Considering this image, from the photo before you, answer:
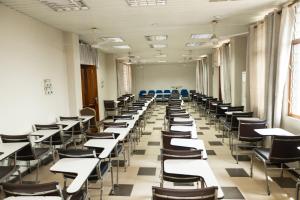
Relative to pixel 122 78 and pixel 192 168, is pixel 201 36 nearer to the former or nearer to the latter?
pixel 192 168

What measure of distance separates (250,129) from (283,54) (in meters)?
1.61

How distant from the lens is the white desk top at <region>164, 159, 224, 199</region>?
8.59 feet

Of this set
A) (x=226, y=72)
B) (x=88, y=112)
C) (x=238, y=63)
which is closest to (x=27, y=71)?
(x=88, y=112)

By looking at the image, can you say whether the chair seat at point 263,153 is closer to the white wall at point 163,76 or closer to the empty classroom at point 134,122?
A: the empty classroom at point 134,122

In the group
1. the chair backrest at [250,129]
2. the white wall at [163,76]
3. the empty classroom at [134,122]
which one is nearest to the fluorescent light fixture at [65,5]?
the empty classroom at [134,122]

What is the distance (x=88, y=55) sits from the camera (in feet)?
30.9

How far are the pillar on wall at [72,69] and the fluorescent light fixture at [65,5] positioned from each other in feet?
7.55

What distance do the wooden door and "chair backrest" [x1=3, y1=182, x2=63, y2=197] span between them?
738 centimetres

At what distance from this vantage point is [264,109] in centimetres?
567

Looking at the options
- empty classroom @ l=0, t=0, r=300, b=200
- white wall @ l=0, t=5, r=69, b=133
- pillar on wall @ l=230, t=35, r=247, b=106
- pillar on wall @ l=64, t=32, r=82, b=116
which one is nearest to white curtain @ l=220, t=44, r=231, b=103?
pillar on wall @ l=230, t=35, r=247, b=106

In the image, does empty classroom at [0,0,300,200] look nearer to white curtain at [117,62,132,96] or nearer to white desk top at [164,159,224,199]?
white desk top at [164,159,224,199]

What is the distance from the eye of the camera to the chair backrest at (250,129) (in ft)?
17.1

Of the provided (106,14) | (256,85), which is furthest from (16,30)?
(256,85)

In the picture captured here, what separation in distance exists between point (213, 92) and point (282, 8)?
351 inches
